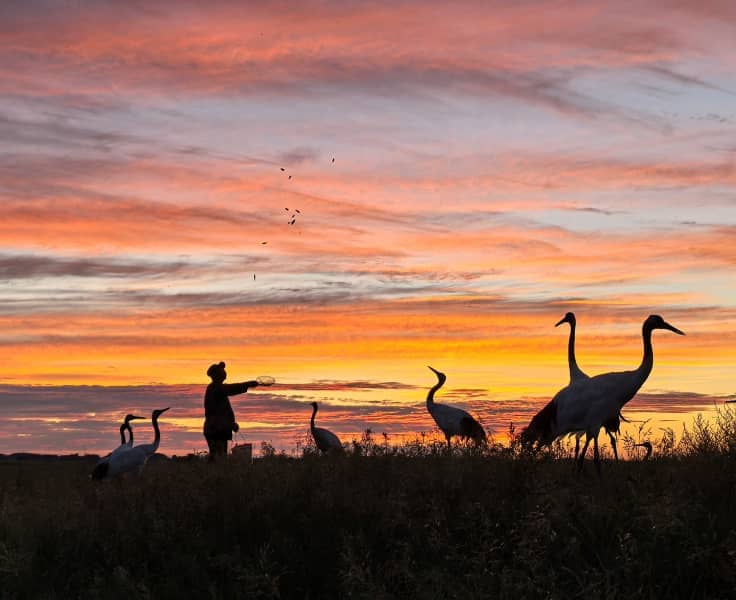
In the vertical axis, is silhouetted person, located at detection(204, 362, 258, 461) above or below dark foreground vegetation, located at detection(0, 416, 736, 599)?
above

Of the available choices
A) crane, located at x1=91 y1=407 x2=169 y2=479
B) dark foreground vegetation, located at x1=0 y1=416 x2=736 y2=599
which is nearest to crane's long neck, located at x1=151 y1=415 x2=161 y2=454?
crane, located at x1=91 y1=407 x2=169 y2=479

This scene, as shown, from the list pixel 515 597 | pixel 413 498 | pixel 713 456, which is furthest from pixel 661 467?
pixel 515 597

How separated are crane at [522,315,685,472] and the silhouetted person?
7590 mm

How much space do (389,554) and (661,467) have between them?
5.09 m

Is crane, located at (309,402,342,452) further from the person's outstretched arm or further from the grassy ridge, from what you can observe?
the grassy ridge

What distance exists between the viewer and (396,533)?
14.1 metres

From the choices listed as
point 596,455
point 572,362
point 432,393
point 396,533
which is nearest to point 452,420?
point 432,393

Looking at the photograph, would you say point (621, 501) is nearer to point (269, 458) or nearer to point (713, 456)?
point (713, 456)

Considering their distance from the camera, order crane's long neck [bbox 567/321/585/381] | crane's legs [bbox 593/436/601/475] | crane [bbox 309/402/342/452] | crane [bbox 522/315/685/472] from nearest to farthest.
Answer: crane's legs [bbox 593/436/601/475]
crane [bbox 522/315/685/472]
crane's long neck [bbox 567/321/585/381]
crane [bbox 309/402/342/452]

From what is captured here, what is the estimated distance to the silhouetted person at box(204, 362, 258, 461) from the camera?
22.4m

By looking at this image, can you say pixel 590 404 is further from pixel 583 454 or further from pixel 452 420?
pixel 452 420

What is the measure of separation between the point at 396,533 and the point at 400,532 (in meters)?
0.06

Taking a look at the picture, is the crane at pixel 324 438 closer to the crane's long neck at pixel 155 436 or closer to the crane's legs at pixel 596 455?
the crane's long neck at pixel 155 436

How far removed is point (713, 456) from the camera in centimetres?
1577
